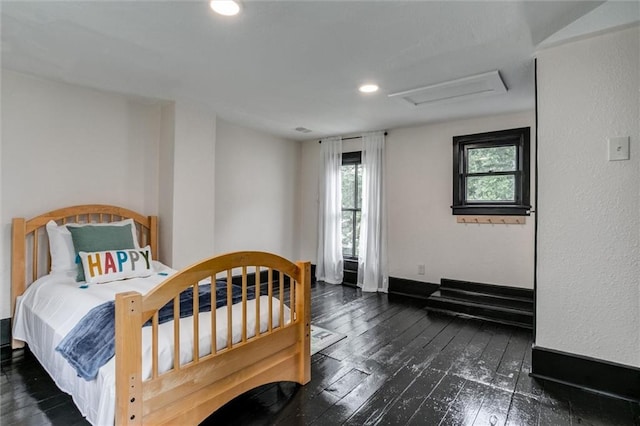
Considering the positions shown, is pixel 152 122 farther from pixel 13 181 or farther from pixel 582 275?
pixel 582 275

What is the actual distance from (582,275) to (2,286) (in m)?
4.18

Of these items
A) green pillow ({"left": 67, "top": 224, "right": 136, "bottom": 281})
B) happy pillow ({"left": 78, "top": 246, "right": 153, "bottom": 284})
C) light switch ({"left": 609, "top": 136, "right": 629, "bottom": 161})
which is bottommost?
happy pillow ({"left": 78, "top": 246, "right": 153, "bottom": 284})

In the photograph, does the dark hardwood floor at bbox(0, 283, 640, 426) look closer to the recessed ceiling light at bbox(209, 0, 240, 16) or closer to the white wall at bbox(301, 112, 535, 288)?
the white wall at bbox(301, 112, 535, 288)

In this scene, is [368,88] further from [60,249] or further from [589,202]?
[60,249]

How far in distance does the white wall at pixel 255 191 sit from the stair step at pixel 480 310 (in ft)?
7.96

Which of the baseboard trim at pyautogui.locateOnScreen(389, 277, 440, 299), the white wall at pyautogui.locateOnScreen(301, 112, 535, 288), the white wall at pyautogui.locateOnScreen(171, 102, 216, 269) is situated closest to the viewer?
the white wall at pyautogui.locateOnScreen(171, 102, 216, 269)

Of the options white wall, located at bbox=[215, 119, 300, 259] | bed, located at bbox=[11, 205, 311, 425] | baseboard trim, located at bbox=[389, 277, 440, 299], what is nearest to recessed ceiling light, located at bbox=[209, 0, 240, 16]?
bed, located at bbox=[11, 205, 311, 425]

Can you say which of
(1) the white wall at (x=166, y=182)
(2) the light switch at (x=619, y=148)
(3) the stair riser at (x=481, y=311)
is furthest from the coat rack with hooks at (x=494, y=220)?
(1) the white wall at (x=166, y=182)

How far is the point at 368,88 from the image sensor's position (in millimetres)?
2945

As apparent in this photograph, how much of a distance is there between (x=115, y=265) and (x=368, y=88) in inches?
101

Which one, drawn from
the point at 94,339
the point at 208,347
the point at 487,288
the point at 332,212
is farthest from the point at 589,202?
the point at 332,212

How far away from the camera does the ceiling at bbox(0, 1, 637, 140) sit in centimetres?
180

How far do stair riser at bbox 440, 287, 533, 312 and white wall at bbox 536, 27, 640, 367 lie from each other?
1332 millimetres

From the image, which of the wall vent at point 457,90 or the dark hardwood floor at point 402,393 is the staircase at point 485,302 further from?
the wall vent at point 457,90
